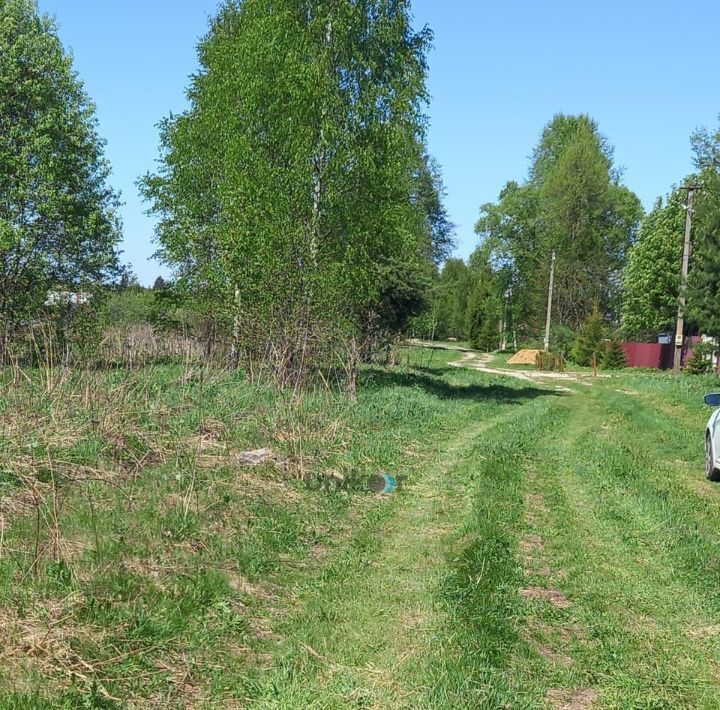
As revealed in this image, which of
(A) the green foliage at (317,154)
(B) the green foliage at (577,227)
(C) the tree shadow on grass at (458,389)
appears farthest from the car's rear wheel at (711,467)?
(B) the green foliage at (577,227)

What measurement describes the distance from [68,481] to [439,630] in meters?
3.81

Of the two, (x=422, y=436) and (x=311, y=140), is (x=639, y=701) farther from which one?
(x=311, y=140)

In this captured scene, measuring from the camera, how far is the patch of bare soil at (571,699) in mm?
3641

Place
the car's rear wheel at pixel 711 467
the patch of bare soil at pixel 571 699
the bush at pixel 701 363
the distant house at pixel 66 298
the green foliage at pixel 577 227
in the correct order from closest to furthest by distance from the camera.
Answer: the patch of bare soil at pixel 571 699, the car's rear wheel at pixel 711 467, the distant house at pixel 66 298, the bush at pixel 701 363, the green foliage at pixel 577 227

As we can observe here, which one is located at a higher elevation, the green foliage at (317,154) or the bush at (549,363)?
the green foliage at (317,154)

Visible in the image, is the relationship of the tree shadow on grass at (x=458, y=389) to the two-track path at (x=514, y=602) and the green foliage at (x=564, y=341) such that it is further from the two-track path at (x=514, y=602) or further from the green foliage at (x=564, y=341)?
the green foliage at (x=564, y=341)

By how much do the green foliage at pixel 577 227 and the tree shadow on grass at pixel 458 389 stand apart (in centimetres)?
3543

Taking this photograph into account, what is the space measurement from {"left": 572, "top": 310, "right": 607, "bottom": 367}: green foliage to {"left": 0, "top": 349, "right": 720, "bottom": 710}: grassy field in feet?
110

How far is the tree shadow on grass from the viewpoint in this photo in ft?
65.2

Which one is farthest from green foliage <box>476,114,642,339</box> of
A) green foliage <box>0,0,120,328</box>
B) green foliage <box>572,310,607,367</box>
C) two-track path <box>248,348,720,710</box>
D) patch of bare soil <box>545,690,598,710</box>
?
patch of bare soil <box>545,690,598,710</box>

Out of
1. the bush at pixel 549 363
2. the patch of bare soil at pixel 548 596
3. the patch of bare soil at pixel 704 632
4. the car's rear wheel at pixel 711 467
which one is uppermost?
the bush at pixel 549 363

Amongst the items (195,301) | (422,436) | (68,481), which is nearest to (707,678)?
(68,481)

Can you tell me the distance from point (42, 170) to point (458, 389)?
15.2m

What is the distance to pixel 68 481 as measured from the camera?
643 cm
